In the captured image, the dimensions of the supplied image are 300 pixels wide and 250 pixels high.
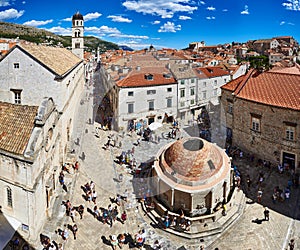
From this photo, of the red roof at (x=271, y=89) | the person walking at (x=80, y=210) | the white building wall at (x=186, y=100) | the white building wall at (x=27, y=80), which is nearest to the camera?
the person walking at (x=80, y=210)

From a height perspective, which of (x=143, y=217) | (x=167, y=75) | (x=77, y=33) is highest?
(x=77, y=33)

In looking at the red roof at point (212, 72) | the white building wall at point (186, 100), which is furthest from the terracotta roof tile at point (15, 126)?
the red roof at point (212, 72)

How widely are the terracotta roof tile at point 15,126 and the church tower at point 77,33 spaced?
43.3 meters

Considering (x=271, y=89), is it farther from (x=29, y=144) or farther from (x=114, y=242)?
(x=29, y=144)

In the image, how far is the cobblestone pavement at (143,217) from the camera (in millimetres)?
17125

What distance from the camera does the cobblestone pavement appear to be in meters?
17.1

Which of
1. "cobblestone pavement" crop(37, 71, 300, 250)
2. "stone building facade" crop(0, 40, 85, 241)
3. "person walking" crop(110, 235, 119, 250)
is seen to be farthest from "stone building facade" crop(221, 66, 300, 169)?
"stone building facade" crop(0, 40, 85, 241)

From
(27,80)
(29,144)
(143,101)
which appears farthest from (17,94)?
(143,101)

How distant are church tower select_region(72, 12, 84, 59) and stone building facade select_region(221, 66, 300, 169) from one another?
3924 centimetres

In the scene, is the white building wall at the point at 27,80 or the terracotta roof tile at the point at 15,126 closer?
the terracotta roof tile at the point at 15,126

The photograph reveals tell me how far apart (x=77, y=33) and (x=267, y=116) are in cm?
4644

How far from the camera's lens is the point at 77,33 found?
58.7m

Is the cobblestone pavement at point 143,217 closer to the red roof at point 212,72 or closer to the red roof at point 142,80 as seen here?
the red roof at point 142,80

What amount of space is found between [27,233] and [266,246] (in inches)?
581
